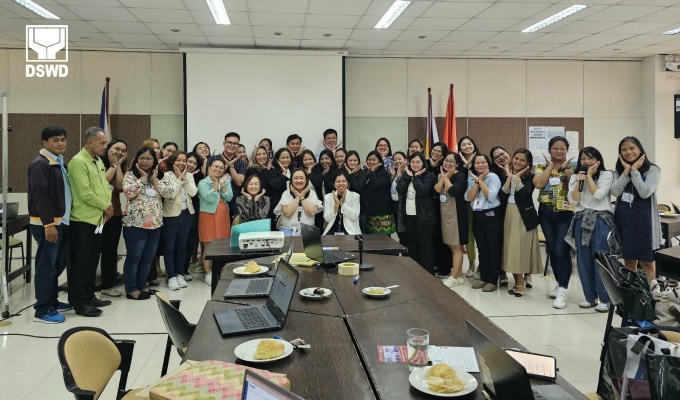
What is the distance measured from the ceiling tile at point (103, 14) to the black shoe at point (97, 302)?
3468mm

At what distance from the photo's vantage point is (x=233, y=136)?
6.46 m

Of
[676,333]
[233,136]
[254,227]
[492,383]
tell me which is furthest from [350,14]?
[492,383]

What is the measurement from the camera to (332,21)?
20.4ft

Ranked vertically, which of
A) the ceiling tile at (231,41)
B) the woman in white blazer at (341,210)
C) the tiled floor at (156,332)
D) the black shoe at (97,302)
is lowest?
the tiled floor at (156,332)

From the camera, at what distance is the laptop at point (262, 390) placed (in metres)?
0.87

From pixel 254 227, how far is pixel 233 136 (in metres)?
2.64

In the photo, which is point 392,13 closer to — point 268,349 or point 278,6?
point 278,6

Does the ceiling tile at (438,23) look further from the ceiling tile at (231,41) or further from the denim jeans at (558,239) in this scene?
the denim jeans at (558,239)

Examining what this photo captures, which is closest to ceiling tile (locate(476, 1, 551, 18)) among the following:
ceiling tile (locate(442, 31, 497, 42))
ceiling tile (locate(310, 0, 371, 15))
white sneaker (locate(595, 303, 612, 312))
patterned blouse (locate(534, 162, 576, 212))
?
ceiling tile (locate(442, 31, 497, 42))

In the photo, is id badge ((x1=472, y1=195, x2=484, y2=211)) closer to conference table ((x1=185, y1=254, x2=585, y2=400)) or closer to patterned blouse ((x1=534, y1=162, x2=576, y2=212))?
patterned blouse ((x1=534, y1=162, x2=576, y2=212))

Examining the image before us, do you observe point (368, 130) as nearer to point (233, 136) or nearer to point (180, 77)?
point (233, 136)

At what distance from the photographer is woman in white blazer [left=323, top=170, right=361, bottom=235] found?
537 centimetres

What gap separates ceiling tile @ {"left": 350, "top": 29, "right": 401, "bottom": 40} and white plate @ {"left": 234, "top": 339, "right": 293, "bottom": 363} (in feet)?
18.5

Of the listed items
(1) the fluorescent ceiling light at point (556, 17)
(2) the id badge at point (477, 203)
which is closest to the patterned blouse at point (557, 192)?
(2) the id badge at point (477, 203)
